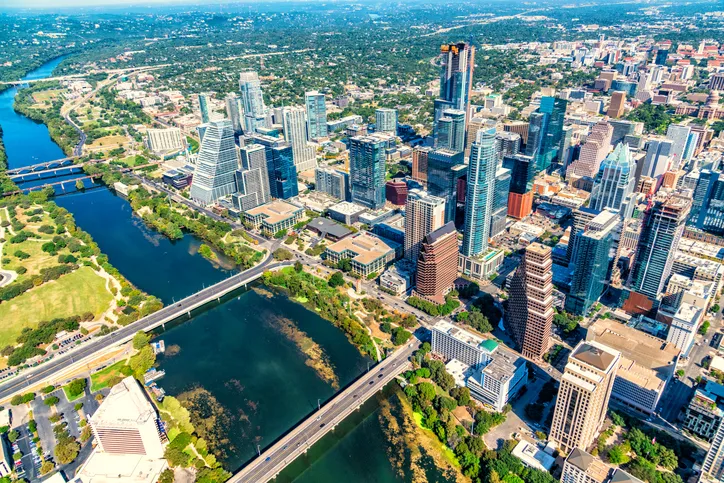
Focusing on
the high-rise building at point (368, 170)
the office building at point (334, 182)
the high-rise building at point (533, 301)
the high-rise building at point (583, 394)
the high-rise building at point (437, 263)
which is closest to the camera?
the high-rise building at point (583, 394)

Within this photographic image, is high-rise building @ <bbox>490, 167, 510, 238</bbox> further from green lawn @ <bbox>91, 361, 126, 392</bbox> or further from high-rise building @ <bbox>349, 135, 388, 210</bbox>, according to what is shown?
green lawn @ <bbox>91, 361, 126, 392</bbox>

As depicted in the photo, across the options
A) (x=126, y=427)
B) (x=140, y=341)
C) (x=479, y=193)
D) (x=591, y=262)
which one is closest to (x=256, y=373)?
(x=140, y=341)

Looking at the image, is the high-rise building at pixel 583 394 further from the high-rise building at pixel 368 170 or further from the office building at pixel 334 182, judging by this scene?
the office building at pixel 334 182

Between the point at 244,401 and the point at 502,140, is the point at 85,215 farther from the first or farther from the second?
the point at 502,140

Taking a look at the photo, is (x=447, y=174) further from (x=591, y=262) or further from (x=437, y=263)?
(x=591, y=262)

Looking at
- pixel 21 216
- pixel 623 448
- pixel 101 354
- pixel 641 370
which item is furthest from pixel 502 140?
pixel 21 216

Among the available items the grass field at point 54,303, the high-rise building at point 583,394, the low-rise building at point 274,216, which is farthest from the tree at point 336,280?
the high-rise building at point 583,394
